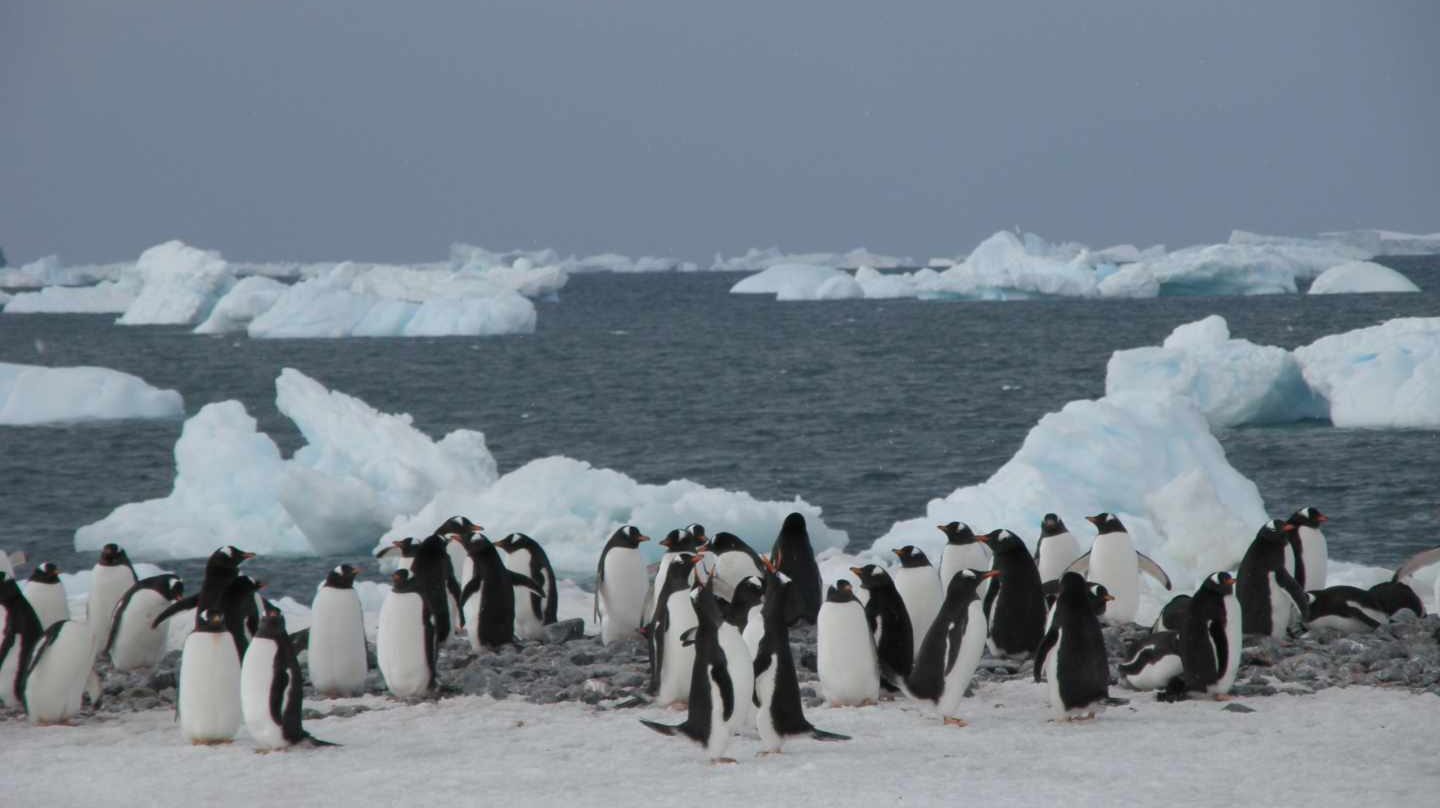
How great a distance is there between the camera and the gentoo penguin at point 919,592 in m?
7.45

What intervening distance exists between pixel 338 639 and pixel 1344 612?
198 inches

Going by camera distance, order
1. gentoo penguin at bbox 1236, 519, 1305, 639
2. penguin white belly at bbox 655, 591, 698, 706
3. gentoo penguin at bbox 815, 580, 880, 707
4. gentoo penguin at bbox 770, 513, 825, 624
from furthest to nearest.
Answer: gentoo penguin at bbox 770, 513, 825, 624 < gentoo penguin at bbox 1236, 519, 1305, 639 < penguin white belly at bbox 655, 591, 698, 706 < gentoo penguin at bbox 815, 580, 880, 707

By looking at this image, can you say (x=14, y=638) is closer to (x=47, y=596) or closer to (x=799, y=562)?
(x=47, y=596)

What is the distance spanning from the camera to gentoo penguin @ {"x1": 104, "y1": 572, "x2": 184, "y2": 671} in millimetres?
7762

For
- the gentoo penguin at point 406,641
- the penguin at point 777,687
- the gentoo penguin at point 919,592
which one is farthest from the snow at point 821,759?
the gentoo penguin at point 919,592

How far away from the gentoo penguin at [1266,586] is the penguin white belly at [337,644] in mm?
4273

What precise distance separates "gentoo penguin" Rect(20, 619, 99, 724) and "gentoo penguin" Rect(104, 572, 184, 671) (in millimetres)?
868

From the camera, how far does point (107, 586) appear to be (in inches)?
322

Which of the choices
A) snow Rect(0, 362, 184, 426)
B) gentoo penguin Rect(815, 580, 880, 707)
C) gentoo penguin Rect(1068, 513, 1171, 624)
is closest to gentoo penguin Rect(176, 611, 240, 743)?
gentoo penguin Rect(815, 580, 880, 707)

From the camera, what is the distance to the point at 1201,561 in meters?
12.0

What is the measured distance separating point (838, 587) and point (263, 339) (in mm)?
51212

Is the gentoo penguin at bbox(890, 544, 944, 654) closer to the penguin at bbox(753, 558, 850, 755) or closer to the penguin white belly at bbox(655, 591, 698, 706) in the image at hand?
the penguin white belly at bbox(655, 591, 698, 706)

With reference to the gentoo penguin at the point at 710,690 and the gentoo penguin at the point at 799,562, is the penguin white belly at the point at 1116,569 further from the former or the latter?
the gentoo penguin at the point at 710,690

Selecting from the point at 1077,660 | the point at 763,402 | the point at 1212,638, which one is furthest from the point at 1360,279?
the point at 1077,660
